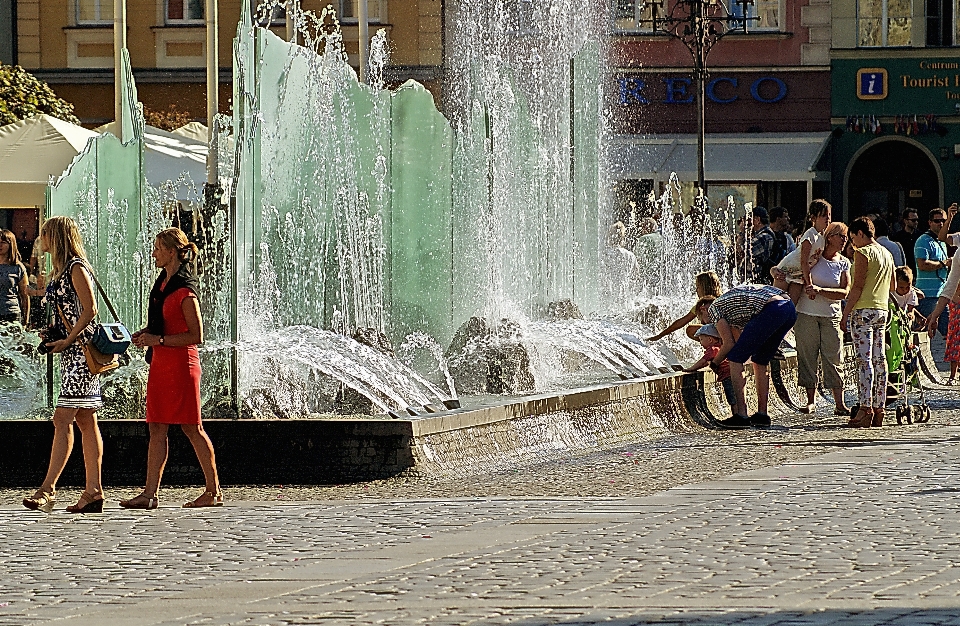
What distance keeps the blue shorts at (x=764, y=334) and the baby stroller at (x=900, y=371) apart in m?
0.89

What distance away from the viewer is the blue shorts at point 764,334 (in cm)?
1460

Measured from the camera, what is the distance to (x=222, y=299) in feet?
44.4

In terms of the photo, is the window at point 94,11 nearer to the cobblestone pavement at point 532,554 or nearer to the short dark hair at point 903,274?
the short dark hair at point 903,274

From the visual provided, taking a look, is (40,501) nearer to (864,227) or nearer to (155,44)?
(864,227)

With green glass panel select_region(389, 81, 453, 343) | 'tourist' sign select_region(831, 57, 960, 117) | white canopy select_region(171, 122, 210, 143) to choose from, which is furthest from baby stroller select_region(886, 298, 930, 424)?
'tourist' sign select_region(831, 57, 960, 117)

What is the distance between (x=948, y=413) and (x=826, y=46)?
22875 millimetres

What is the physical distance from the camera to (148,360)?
33.3 feet

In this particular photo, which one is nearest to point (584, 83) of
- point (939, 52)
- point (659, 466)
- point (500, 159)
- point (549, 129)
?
point (549, 129)

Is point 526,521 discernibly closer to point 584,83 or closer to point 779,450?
point 779,450

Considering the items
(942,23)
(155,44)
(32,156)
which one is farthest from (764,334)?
(942,23)

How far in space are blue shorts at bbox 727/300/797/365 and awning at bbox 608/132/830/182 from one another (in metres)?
21.5

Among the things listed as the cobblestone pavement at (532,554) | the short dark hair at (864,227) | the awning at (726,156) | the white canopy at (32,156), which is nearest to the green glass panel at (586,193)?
the white canopy at (32,156)

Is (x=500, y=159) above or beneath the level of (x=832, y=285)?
above

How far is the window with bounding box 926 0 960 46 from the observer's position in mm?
37594
